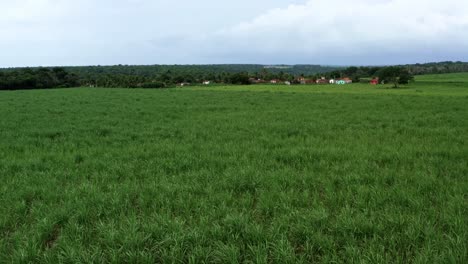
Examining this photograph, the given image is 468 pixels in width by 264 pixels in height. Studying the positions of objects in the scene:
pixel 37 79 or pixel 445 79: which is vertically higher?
pixel 37 79

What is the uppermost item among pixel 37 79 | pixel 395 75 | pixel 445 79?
pixel 37 79

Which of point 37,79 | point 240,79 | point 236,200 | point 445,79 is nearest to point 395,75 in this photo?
point 445,79

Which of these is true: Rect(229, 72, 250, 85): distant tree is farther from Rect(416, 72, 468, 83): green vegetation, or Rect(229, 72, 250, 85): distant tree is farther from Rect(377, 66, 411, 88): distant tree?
Rect(416, 72, 468, 83): green vegetation

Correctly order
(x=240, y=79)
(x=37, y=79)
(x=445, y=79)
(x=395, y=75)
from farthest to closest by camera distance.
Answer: (x=240, y=79)
(x=37, y=79)
(x=445, y=79)
(x=395, y=75)

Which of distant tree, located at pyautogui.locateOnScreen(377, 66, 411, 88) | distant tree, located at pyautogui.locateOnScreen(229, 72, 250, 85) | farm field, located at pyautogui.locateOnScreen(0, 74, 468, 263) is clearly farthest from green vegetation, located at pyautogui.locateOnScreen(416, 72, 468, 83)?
farm field, located at pyautogui.locateOnScreen(0, 74, 468, 263)

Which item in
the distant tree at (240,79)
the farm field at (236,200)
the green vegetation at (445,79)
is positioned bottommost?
the farm field at (236,200)

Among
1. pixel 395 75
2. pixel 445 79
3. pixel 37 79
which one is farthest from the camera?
pixel 37 79

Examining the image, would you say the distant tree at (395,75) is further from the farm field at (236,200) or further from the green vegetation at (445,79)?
the farm field at (236,200)

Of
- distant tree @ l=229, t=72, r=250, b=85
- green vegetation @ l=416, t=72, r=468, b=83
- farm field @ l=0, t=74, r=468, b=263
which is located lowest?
farm field @ l=0, t=74, r=468, b=263

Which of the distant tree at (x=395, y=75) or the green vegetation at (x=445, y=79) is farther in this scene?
the green vegetation at (x=445, y=79)

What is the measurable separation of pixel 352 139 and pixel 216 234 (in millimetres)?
7189

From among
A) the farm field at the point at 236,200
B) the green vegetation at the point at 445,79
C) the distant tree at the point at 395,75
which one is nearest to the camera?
the farm field at the point at 236,200

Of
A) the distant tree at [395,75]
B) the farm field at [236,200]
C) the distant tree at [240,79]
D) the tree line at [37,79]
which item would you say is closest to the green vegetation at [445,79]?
the distant tree at [395,75]

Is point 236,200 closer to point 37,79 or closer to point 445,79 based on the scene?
point 445,79
